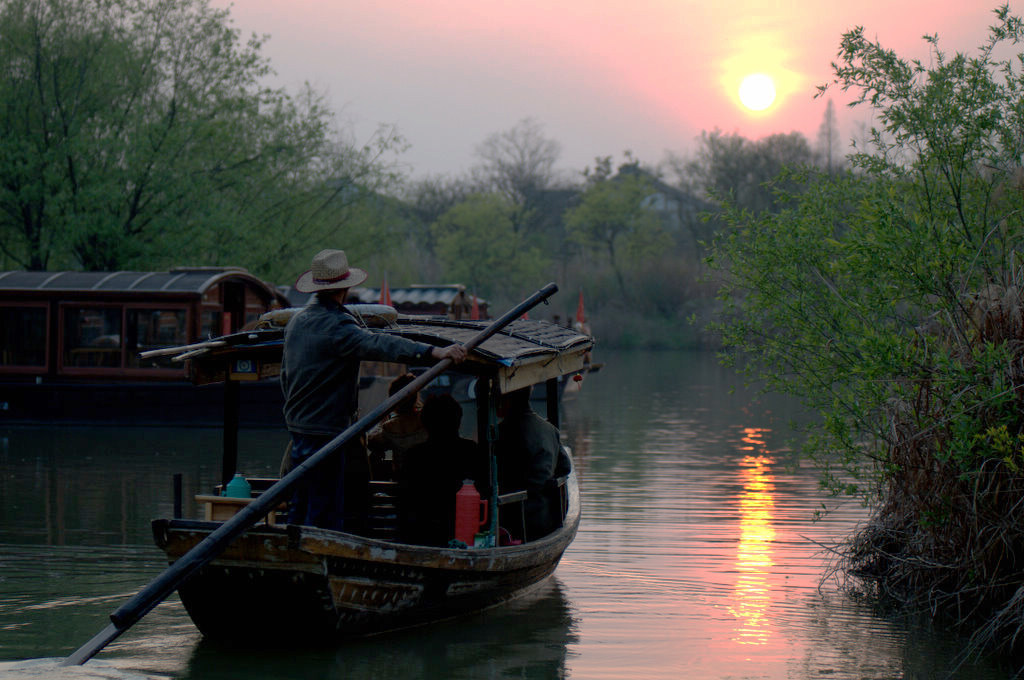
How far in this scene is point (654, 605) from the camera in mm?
8891

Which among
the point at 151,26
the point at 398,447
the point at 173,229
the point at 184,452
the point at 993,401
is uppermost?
the point at 151,26

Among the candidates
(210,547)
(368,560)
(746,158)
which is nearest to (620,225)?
(746,158)

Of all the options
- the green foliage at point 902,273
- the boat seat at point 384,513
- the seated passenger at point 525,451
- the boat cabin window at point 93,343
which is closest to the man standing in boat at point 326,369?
the boat seat at point 384,513

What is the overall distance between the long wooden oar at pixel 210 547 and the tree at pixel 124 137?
794 inches

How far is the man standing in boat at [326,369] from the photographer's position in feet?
23.5

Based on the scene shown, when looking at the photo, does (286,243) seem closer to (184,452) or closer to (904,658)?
(184,452)

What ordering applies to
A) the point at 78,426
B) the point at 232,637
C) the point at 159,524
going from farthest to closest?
the point at 78,426 → the point at 232,637 → the point at 159,524

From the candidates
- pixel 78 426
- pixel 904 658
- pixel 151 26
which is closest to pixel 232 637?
pixel 904 658

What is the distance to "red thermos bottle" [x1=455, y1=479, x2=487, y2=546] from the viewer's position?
8016 mm

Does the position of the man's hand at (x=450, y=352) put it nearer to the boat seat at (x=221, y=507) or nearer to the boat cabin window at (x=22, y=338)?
the boat seat at (x=221, y=507)

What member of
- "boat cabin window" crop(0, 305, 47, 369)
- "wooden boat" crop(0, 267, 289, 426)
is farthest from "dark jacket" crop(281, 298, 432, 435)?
"boat cabin window" crop(0, 305, 47, 369)

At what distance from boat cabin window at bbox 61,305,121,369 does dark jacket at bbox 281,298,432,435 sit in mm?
15964

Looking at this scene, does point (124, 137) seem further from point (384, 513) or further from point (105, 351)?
point (384, 513)

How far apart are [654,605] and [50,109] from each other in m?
21.5
